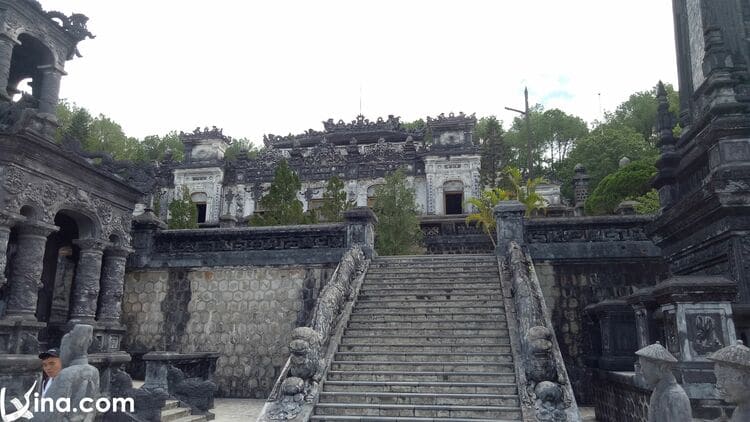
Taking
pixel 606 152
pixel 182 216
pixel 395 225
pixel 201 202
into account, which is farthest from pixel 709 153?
pixel 201 202

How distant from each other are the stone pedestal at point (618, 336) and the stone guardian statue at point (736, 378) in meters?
6.38

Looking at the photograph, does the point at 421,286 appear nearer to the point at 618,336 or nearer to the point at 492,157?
the point at 618,336

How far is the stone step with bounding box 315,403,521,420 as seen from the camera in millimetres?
7477

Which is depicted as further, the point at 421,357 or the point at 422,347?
the point at 422,347

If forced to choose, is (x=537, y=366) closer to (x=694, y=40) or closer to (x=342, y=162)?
(x=694, y=40)

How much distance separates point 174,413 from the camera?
9.09 m

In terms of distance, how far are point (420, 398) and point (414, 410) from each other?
33 centimetres

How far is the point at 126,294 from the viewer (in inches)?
538

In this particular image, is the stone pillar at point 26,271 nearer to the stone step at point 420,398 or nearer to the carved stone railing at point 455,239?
the stone step at point 420,398

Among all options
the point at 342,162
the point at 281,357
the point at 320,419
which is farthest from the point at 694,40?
the point at 342,162

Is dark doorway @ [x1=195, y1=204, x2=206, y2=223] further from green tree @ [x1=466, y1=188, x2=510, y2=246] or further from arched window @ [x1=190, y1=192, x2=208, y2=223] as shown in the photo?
green tree @ [x1=466, y1=188, x2=510, y2=246]

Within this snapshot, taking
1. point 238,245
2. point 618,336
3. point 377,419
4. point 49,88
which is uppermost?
point 49,88

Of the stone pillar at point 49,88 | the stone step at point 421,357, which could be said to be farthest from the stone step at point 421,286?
the stone pillar at point 49,88

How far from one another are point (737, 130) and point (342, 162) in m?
27.1
